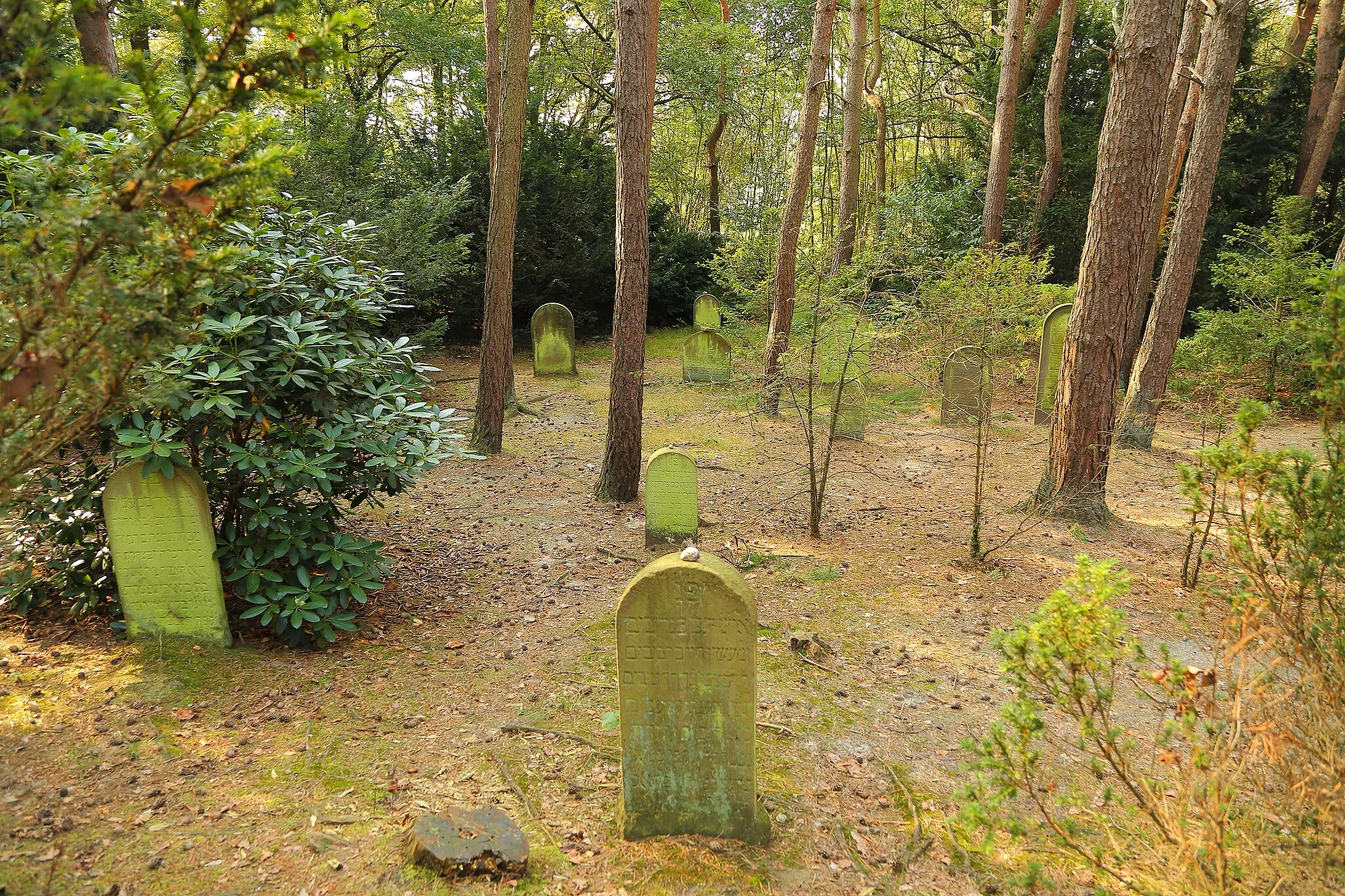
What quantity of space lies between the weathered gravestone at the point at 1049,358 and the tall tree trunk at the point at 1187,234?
1042mm

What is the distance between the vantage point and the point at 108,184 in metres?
2.34

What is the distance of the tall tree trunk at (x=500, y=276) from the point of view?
980 cm

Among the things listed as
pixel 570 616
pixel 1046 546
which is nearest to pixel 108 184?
pixel 570 616

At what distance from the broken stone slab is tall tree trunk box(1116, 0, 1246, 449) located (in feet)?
28.7

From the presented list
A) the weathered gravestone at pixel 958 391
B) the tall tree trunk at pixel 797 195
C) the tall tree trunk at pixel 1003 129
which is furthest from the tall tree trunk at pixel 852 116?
the weathered gravestone at pixel 958 391

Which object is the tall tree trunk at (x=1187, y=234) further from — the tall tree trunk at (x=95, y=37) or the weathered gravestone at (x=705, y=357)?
the tall tree trunk at (x=95, y=37)

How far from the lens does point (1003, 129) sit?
13.5 m

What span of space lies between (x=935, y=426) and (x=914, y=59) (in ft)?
50.5

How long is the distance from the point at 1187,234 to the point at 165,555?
1120 cm

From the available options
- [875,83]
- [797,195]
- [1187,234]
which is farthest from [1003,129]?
[875,83]

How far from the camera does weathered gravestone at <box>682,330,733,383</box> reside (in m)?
14.8

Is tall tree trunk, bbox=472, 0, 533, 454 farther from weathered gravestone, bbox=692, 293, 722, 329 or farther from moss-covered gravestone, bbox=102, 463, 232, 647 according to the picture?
weathered gravestone, bbox=692, 293, 722, 329

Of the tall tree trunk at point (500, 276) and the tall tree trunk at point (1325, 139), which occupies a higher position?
the tall tree trunk at point (1325, 139)

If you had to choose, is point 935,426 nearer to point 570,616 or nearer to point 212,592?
point 570,616
